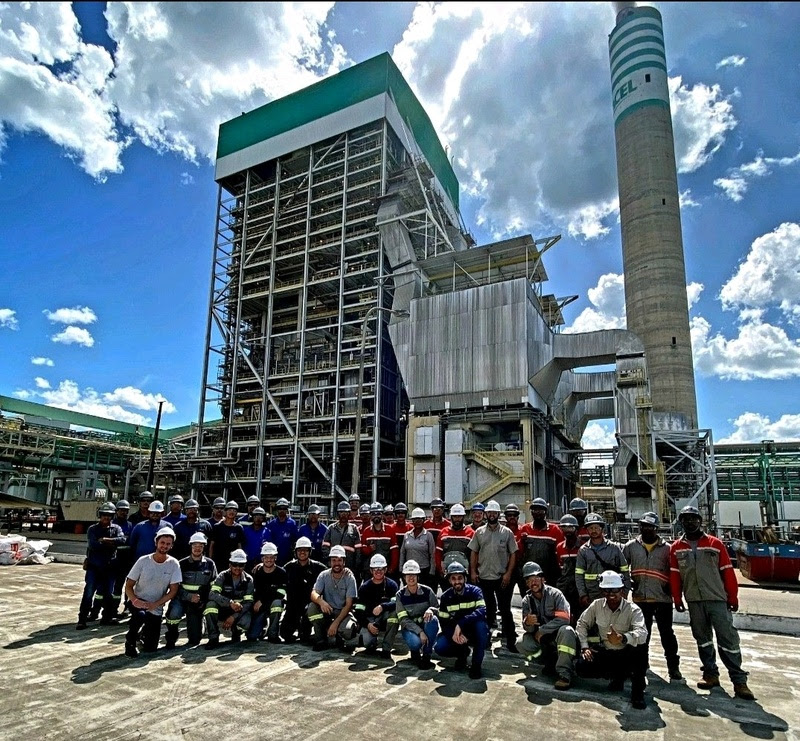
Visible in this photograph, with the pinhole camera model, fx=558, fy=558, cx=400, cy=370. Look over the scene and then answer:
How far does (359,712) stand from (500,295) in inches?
1136

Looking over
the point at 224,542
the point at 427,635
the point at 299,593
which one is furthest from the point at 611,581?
the point at 224,542

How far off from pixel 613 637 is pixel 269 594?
4856 millimetres

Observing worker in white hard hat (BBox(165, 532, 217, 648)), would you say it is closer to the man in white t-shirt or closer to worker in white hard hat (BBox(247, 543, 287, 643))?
the man in white t-shirt

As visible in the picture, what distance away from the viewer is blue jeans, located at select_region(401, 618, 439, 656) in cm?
691

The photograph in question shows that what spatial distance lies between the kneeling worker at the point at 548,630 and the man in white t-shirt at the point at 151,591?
15.3 ft

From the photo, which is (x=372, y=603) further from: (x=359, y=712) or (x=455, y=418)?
(x=455, y=418)

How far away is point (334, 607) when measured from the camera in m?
7.95

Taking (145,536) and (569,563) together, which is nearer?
(569,563)

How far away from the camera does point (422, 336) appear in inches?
1357

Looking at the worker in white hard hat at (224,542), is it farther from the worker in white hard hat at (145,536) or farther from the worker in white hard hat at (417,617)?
the worker in white hard hat at (417,617)

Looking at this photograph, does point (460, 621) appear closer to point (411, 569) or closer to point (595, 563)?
point (411, 569)

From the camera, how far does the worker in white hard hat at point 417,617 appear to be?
691 cm

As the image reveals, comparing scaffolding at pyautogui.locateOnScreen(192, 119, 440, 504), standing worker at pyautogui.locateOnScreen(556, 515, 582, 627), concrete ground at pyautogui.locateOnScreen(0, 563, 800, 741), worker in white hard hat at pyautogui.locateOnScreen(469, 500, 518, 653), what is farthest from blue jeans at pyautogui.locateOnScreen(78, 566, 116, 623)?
scaffolding at pyautogui.locateOnScreen(192, 119, 440, 504)

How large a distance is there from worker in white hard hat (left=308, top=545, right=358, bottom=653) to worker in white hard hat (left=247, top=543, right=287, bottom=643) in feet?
1.87
